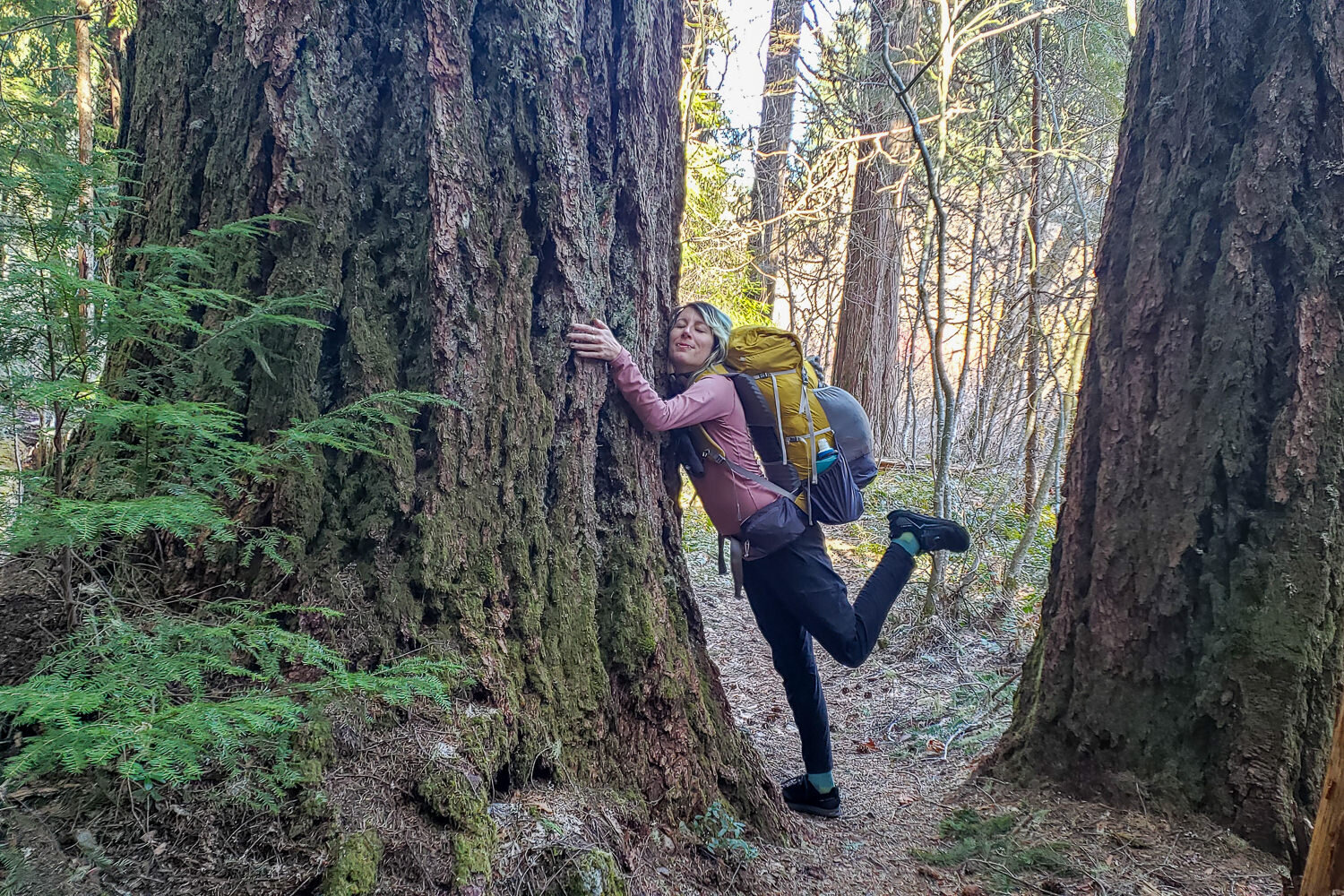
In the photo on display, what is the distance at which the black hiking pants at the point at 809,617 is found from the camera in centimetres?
343

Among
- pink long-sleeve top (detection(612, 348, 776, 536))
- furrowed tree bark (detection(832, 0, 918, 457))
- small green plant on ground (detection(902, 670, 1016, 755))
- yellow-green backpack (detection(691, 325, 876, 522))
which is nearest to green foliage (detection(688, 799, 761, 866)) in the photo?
pink long-sleeve top (detection(612, 348, 776, 536))

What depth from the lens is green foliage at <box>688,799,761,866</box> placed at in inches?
98.8

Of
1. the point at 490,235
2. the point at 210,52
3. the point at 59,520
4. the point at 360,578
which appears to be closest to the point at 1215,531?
the point at 490,235

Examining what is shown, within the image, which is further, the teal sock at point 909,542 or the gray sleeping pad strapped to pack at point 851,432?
the teal sock at point 909,542

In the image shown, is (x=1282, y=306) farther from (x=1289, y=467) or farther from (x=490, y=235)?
(x=490, y=235)

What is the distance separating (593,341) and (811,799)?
8.20 ft

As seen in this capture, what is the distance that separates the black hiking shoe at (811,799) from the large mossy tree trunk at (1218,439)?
94cm

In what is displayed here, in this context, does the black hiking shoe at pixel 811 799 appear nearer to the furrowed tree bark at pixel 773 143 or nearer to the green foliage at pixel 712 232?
the green foliage at pixel 712 232

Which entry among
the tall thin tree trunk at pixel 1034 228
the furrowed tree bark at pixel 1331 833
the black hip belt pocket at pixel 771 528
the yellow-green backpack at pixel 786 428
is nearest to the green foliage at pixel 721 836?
the black hip belt pocket at pixel 771 528

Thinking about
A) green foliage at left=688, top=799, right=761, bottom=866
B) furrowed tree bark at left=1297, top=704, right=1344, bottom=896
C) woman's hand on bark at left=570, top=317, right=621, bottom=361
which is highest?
woman's hand on bark at left=570, top=317, right=621, bottom=361

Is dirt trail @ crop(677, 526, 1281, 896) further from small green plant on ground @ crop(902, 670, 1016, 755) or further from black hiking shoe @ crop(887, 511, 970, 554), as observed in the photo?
black hiking shoe @ crop(887, 511, 970, 554)

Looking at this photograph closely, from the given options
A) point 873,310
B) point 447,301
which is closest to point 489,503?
point 447,301

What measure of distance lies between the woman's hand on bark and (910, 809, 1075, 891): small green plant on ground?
2359mm

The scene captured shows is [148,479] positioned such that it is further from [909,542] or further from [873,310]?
[873,310]
